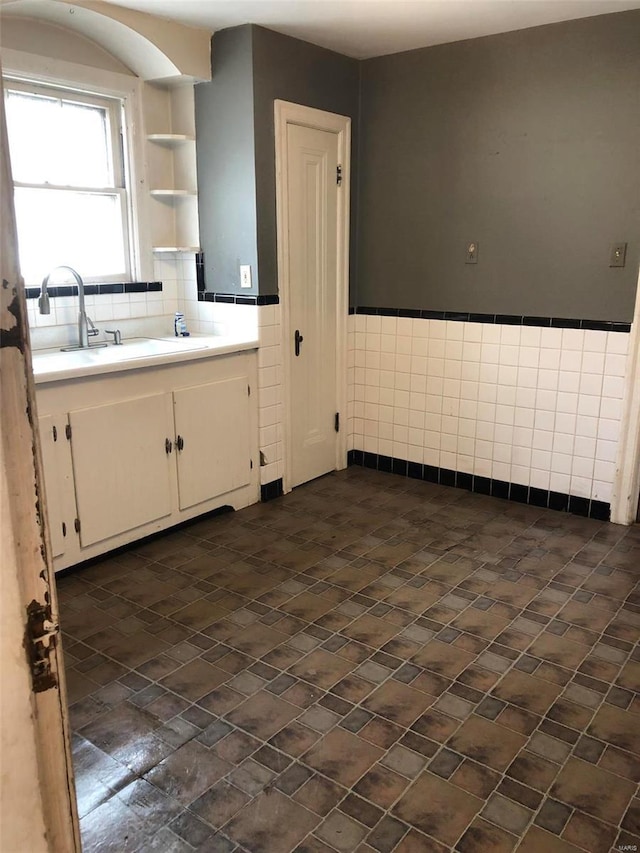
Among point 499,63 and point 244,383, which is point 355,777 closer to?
point 244,383

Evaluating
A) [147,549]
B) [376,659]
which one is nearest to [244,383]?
[147,549]

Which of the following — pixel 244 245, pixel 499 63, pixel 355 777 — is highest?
pixel 499 63

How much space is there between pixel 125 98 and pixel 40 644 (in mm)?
3722

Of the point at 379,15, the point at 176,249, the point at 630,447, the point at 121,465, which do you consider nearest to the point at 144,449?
the point at 121,465

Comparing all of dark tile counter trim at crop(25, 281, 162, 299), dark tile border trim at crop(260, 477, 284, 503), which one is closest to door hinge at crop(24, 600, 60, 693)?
dark tile counter trim at crop(25, 281, 162, 299)

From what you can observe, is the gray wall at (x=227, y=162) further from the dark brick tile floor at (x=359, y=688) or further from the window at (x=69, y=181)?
the dark brick tile floor at (x=359, y=688)

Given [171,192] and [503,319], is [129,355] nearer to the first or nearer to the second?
[171,192]

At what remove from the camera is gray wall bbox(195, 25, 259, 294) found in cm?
356

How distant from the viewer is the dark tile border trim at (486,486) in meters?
3.79

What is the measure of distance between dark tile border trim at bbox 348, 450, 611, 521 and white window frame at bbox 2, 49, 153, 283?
1.88 metres

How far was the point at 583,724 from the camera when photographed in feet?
7.09

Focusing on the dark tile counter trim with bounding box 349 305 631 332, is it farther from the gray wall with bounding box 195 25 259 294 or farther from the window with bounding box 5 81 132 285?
the window with bounding box 5 81 132 285

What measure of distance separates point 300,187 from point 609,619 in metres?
2.76

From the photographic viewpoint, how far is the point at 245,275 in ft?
12.4
